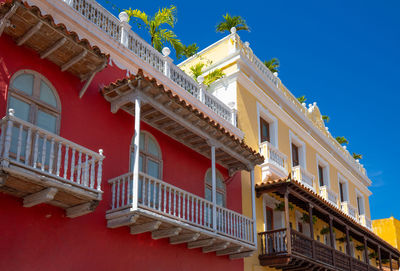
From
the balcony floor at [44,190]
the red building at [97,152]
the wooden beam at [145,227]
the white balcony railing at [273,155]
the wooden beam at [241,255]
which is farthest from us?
the white balcony railing at [273,155]

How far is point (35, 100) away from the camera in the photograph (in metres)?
9.02

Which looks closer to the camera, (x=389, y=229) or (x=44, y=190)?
(x=44, y=190)

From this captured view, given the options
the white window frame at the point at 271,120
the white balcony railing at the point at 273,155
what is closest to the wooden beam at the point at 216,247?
the white balcony railing at the point at 273,155

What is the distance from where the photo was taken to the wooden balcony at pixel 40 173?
24.3 feet

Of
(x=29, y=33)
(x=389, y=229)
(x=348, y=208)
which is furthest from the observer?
(x=389, y=229)

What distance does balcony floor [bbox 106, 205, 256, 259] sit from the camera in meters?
9.55

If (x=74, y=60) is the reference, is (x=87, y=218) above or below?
below

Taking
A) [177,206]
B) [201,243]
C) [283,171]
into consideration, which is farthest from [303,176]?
[177,206]

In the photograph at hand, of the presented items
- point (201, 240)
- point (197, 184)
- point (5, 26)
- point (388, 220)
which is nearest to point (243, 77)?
point (197, 184)

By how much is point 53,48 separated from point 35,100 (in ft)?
3.37

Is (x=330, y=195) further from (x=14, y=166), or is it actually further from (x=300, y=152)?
(x=14, y=166)

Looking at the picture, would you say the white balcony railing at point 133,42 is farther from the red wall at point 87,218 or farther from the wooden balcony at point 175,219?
the wooden balcony at point 175,219

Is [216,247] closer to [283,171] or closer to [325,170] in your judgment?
[283,171]

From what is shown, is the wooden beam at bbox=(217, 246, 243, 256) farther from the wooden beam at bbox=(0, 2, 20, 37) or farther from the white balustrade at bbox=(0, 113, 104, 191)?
the wooden beam at bbox=(0, 2, 20, 37)
